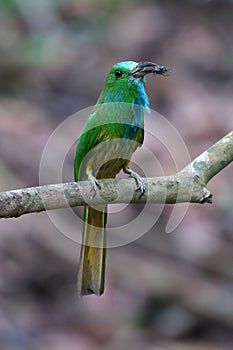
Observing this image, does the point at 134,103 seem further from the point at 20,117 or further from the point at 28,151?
the point at 20,117

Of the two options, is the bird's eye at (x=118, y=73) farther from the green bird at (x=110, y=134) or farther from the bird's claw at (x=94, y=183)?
the bird's claw at (x=94, y=183)

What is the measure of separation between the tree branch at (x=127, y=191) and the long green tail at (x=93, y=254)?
225mm

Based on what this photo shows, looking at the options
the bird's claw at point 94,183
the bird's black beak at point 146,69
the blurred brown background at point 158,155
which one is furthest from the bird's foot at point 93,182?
the blurred brown background at point 158,155

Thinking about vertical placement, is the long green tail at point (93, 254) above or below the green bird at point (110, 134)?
below

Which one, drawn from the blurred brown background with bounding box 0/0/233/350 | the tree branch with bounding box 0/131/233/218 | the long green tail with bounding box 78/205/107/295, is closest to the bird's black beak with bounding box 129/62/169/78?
the tree branch with bounding box 0/131/233/218

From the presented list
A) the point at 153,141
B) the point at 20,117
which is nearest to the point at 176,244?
the point at 153,141

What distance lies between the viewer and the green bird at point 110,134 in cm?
278

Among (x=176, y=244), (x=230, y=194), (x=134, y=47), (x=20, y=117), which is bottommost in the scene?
(x=176, y=244)

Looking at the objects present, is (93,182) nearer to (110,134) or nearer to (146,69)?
(110,134)

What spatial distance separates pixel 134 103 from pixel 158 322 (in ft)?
7.84

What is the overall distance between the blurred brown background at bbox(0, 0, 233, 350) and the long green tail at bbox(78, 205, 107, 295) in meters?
1.90

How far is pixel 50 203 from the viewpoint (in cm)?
235

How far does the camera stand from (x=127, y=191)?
257 centimetres

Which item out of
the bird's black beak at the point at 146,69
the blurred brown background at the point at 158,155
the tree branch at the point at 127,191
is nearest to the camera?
the tree branch at the point at 127,191
